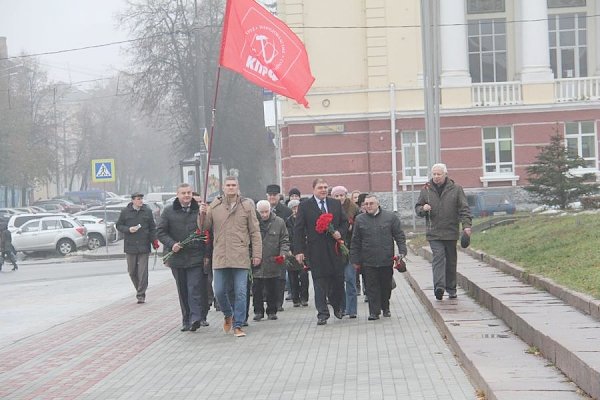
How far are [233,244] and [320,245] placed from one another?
4.65 feet

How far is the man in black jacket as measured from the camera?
48.4 ft

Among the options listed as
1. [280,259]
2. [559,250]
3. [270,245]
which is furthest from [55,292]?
[559,250]

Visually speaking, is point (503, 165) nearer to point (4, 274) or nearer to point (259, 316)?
point (4, 274)

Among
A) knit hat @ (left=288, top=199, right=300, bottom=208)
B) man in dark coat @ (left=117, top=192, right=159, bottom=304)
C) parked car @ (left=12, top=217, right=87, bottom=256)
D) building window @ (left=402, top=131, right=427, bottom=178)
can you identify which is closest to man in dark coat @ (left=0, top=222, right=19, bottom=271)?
parked car @ (left=12, top=217, right=87, bottom=256)

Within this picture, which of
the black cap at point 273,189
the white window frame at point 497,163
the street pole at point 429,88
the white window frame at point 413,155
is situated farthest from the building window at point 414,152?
the black cap at point 273,189

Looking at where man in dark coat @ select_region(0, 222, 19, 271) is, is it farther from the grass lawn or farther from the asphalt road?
the grass lawn

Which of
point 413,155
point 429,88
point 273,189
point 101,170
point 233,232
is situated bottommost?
point 233,232

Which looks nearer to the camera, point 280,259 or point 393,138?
point 280,259

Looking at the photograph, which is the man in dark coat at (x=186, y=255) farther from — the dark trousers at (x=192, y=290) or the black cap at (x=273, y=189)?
the black cap at (x=273, y=189)

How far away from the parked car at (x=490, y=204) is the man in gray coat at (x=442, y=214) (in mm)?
30407

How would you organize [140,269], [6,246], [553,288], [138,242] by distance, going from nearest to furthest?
[553,288]
[138,242]
[140,269]
[6,246]

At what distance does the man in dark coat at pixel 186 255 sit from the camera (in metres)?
14.8

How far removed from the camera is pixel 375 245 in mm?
14766

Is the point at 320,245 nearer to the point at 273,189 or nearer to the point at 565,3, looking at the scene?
the point at 273,189
